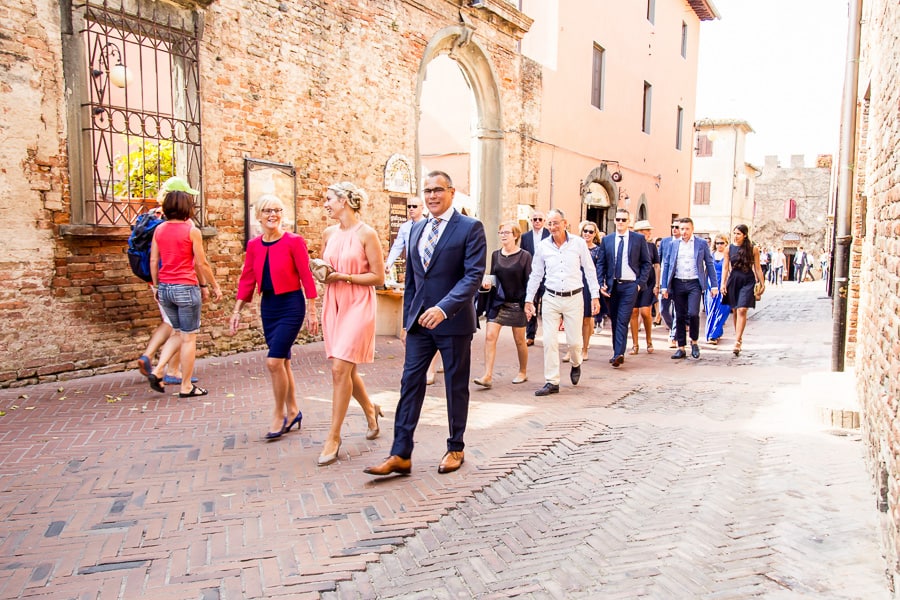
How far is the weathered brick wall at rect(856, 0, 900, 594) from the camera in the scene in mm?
3193

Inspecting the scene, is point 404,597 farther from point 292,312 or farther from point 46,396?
point 46,396

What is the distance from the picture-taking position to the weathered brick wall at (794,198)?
1804 inches

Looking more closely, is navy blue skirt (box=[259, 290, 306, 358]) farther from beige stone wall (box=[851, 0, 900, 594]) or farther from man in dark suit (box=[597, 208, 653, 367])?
man in dark suit (box=[597, 208, 653, 367])

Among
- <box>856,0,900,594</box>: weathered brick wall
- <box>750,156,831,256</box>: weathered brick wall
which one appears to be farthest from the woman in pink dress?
<box>750,156,831,256</box>: weathered brick wall

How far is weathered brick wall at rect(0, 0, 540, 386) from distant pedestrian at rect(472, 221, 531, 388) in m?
3.53

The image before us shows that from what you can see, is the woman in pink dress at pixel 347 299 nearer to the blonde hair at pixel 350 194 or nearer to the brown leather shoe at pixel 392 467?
the blonde hair at pixel 350 194

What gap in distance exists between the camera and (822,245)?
45.8 metres

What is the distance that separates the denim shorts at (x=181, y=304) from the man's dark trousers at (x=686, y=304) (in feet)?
20.9

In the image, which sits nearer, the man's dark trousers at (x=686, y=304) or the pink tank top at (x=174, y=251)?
the pink tank top at (x=174, y=251)

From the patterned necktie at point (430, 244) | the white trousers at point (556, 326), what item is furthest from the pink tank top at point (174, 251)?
the white trousers at point (556, 326)

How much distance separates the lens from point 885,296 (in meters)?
4.01

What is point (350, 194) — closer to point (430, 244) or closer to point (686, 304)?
point (430, 244)

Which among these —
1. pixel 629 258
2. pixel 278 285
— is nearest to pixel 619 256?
pixel 629 258

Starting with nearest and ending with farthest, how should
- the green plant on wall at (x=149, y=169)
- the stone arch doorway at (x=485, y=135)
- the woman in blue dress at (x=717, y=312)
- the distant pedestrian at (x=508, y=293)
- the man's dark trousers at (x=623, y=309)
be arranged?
1. the distant pedestrian at (x=508, y=293)
2. the green plant on wall at (x=149, y=169)
3. the man's dark trousers at (x=623, y=309)
4. the woman in blue dress at (x=717, y=312)
5. the stone arch doorway at (x=485, y=135)
